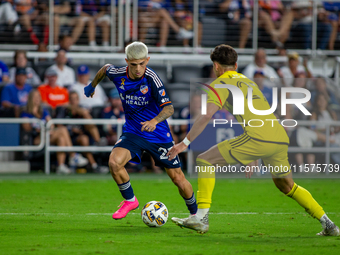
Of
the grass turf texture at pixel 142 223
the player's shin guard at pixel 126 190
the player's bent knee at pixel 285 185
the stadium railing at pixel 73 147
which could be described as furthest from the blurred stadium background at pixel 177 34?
the player's bent knee at pixel 285 185

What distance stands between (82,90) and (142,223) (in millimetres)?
7680

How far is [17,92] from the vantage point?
44.5 feet

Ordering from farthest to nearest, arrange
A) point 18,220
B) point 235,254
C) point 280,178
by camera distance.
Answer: point 18,220 → point 280,178 → point 235,254

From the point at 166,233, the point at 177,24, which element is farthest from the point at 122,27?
the point at 166,233

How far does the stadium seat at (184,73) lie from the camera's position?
15.6 meters

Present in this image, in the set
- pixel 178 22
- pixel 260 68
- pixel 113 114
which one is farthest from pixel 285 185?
pixel 178 22

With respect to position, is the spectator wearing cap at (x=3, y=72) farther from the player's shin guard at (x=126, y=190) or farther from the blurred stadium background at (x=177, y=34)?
the player's shin guard at (x=126, y=190)

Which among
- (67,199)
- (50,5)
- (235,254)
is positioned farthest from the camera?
(50,5)

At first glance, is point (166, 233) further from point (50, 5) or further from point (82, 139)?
point (50, 5)

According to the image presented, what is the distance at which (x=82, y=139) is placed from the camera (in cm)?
1298

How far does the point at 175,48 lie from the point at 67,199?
8662mm

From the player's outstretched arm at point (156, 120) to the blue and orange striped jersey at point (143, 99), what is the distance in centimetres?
9

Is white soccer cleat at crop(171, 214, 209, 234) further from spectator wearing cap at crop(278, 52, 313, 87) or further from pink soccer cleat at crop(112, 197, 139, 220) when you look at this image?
spectator wearing cap at crop(278, 52, 313, 87)

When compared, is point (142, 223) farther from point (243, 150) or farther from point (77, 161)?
point (77, 161)
